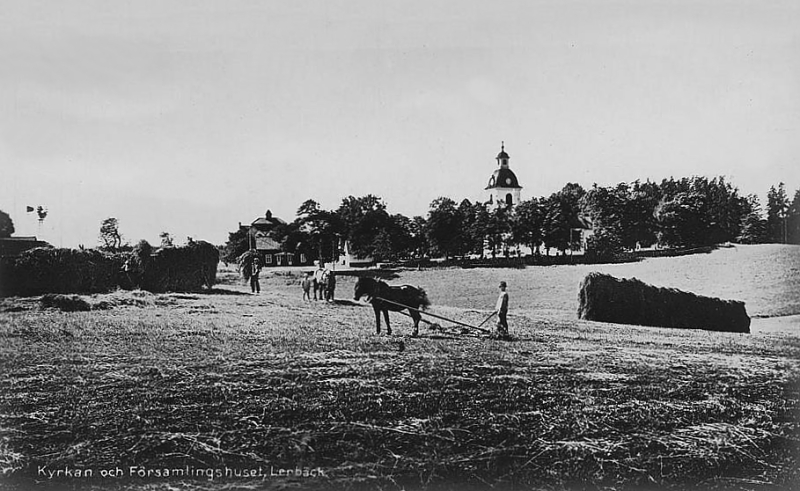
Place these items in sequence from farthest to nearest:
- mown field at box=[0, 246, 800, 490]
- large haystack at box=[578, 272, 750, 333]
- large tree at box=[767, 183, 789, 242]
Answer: large haystack at box=[578, 272, 750, 333]
large tree at box=[767, 183, 789, 242]
mown field at box=[0, 246, 800, 490]

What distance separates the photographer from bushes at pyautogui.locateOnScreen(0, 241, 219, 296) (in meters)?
2.94

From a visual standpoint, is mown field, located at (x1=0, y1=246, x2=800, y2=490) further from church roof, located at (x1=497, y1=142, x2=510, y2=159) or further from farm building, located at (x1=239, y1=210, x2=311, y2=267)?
church roof, located at (x1=497, y1=142, x2=510, y2=159)

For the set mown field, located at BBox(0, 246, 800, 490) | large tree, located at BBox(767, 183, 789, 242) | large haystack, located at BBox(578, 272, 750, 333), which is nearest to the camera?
mown field, located at BBox(0, 246, 800, 490)

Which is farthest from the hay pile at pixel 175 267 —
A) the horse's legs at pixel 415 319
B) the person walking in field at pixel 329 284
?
the horse's legs at pixel 415 319

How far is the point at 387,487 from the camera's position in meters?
2.37

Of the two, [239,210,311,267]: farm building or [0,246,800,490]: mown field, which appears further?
Answer: [239,210,311,267]: farm building

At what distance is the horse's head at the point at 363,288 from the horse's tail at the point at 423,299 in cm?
26

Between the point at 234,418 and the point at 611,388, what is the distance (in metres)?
1.88

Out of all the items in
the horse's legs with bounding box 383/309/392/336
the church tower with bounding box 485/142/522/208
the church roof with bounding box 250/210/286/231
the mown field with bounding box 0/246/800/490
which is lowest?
the mown field with bounding box 0/246/800/490

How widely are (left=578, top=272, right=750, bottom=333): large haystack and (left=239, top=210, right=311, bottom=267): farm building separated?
1569mm

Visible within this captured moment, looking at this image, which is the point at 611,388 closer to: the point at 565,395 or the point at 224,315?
the point at 565,395

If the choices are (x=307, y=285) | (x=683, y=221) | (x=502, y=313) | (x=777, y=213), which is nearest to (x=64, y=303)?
(x=307, y=285)

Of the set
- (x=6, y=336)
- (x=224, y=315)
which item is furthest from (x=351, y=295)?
(x=6, y=336)

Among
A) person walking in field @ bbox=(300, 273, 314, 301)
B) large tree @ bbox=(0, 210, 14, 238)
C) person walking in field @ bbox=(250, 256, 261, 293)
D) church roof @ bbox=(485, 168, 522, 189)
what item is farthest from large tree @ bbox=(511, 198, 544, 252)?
large tree @ bbox=(0, 210, 14, 238)
